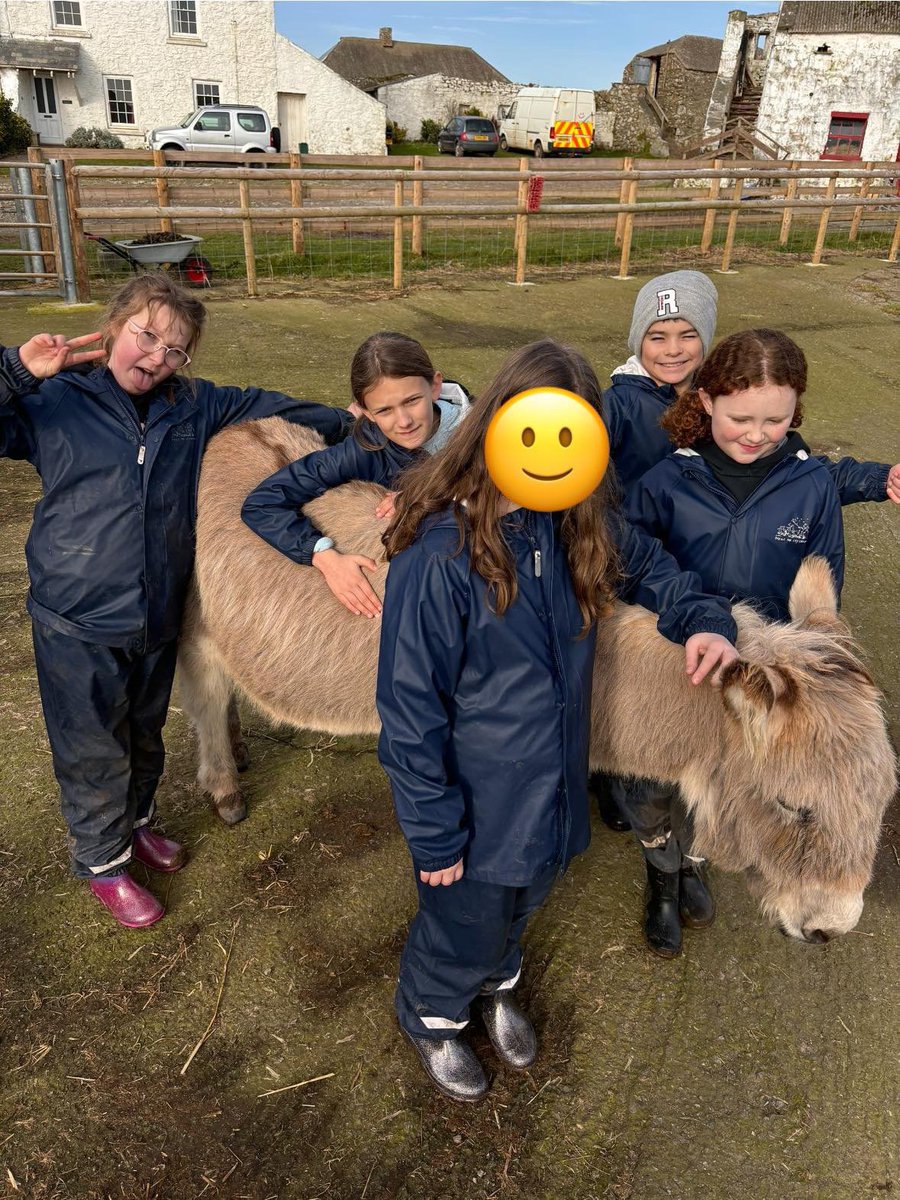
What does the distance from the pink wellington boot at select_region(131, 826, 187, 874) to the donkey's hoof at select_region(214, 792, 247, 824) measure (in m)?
0.23

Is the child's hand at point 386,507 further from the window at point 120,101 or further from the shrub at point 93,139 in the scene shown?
the window at point 120,101

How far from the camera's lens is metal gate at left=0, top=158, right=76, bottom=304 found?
28.0ft

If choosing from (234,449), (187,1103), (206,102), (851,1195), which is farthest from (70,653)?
(206,102)

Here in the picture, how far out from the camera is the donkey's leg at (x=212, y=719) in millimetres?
2906

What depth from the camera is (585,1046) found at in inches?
91.7

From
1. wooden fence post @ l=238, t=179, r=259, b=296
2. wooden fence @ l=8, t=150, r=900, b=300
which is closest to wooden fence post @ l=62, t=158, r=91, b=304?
wooden fence @ l=8, t=150, r=900, b=300

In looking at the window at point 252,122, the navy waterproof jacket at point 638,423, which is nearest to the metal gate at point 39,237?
the navy waterproof jacket at point 638,423

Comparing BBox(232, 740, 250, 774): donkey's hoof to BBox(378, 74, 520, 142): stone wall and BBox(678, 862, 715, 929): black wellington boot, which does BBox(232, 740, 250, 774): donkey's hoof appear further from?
BBox(378, 74, 520, 142): stone wall

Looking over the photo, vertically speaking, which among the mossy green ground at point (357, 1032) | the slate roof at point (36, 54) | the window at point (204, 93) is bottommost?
the mossy green ground at point (357, 1032)

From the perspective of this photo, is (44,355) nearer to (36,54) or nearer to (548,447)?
(548,447)

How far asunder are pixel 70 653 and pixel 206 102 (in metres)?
33.2

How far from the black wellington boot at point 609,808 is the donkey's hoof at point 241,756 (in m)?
1.38

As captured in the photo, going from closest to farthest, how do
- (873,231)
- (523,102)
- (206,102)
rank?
(873,231)
(206,102)
(523,102)

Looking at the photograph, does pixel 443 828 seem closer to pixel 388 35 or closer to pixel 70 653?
pixel 70 653
